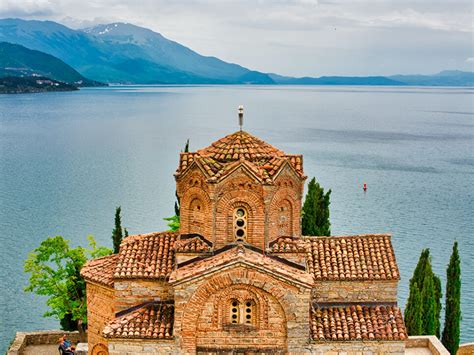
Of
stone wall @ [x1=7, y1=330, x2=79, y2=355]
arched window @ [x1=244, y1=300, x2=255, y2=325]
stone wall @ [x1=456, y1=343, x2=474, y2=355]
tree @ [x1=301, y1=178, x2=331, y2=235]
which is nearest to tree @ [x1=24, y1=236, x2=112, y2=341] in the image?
stone wall @ [x1=7, y1=330, x2=79, y2=355]

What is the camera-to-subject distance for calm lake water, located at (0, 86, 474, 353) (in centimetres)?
4978

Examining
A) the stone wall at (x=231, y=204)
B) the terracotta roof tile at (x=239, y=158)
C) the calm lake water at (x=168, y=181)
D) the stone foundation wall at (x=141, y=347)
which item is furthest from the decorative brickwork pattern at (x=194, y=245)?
the calm lake water at (x=168, y=181)

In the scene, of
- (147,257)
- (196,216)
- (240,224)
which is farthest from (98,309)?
(240,224)

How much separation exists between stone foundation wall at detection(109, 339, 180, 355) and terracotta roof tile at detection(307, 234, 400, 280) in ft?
16.5

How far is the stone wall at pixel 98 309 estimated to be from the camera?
21.7 m

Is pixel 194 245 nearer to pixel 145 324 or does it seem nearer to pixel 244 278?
pixel 244 278

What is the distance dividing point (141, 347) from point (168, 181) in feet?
185

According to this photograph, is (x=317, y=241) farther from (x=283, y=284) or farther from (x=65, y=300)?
Answer: (x=65, y=300)

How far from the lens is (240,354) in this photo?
64.5 ft

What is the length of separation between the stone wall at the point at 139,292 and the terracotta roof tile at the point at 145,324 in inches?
12.8

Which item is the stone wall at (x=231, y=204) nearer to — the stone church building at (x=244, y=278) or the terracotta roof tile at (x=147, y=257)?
the stone church building at (x=244, y=278)

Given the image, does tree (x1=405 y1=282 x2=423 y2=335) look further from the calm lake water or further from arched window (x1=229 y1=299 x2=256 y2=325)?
arched window (x1=229 y1=299 x2=256 y2=325)

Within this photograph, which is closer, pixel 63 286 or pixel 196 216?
pixel 196 216

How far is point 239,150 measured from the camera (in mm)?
21344
